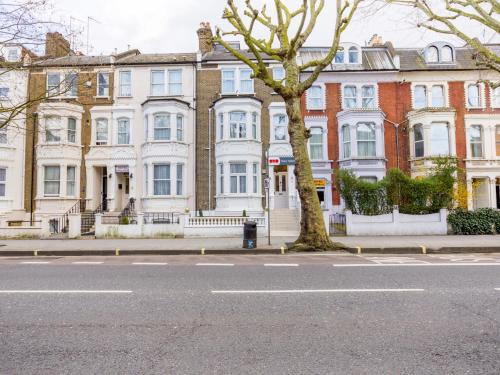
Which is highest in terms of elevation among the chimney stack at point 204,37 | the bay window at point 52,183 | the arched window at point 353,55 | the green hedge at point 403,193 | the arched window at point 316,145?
the chimney stack at point 204,37

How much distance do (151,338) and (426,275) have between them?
5924 mm

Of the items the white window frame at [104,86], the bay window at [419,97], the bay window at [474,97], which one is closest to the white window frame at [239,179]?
the white window frame at [104,86]

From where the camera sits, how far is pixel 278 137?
74.5ft

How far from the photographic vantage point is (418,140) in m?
22.7

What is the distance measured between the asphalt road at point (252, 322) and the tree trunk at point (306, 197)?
4280 mm

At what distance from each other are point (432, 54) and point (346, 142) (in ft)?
30.1

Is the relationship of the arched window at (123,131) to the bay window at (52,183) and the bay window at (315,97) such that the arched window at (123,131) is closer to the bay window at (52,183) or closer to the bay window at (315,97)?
the bay window at (52,183)

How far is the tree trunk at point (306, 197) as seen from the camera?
39.2 feet

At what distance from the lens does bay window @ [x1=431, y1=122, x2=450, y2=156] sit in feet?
73.3

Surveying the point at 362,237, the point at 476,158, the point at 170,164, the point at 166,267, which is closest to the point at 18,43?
the point at 166,267

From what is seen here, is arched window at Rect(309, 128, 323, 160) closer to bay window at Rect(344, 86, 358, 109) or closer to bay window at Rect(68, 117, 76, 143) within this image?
bay window at Rect(344, 86, 358, 109)

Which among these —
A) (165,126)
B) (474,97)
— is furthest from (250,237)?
(474,97)

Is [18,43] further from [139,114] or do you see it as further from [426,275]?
[426,275]

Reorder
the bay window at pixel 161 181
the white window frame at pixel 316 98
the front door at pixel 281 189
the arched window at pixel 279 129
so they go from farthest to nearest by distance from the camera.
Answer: the white window frame at pixel 316 98, the arched window at pixel 279 129, the front door at pixel 281 189, the bay window at pixel 161 181
